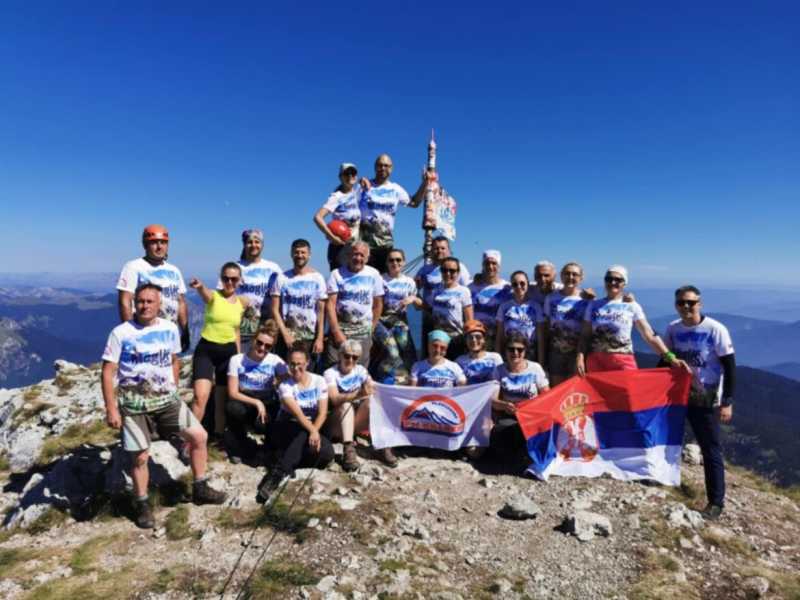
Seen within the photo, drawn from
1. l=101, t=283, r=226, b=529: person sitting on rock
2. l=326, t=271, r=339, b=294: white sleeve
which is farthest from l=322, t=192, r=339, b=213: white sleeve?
l=101, t=283, r=226, b=529: person sitting on rock

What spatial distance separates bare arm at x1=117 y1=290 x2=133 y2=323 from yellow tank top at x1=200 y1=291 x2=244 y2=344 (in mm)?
1294

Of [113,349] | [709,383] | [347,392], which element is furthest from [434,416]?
[113,349]

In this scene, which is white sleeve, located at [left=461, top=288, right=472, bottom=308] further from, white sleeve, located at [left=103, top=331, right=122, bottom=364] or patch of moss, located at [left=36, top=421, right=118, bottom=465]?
patch of moss, located at [left=36, top=421, right=118, bottom=465]

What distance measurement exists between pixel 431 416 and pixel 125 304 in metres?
6.33

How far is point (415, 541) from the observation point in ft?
23.4

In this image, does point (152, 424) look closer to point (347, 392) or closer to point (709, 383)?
point (347, 392)

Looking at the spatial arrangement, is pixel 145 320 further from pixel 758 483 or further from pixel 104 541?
pixel 758 483

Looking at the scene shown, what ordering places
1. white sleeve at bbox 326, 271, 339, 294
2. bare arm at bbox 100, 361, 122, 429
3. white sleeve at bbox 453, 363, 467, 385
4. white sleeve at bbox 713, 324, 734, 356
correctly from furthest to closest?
1. white sleeve at bbox 326, 271, 339, 294
2. white sleeve at bbox 453, 363, 467, 385
3. white sleeve at bbox 713, 324, 734, 356
4. bare arm at bbox 100, 361, 122, 429

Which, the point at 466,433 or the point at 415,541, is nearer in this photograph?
the point at 415,541

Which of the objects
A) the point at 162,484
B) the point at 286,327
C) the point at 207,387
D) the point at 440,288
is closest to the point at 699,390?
the point at 440,288

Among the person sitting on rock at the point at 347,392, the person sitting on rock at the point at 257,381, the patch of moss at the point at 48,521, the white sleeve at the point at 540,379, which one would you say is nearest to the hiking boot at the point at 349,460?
the person sitting on rock at the point at 347,392

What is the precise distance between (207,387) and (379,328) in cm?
393

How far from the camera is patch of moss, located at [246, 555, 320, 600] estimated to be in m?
5.84

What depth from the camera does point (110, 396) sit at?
6879 mm
